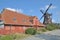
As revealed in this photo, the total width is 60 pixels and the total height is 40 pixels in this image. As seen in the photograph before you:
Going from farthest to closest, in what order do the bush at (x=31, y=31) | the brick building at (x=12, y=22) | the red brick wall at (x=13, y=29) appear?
the bush at (x=31, y=31)
the brick building at (x=12, y=22)
the red brick wall at (x=13, y=29)

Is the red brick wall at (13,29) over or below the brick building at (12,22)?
below

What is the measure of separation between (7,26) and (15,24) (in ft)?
11.4

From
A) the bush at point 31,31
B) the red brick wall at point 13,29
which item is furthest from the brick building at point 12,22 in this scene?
the bush at point 31,31

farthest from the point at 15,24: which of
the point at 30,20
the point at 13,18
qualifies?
the point at 30,20

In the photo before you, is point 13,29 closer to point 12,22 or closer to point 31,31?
point 12,22

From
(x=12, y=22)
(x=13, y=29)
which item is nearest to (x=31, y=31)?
(x=13, y=29)

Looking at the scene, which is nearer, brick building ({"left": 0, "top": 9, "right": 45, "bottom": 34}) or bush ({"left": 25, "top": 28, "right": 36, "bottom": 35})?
brick building ({"left": 0, "top": 9, "right": 45, "bottom": 34})

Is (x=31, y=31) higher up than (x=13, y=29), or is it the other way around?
(x=13, y=29)

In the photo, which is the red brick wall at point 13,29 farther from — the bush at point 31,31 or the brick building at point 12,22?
the bush at point 31,31

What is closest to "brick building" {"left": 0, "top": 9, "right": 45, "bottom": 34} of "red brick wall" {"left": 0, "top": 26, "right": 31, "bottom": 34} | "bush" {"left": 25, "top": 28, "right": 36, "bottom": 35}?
"red brick wall" {"left": 0, "top": 26, "right": 31, "bottom": 34}

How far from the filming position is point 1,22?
1887 inches

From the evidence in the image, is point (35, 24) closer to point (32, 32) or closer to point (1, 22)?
point (32, 32)

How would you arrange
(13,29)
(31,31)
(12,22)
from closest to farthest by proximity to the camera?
(13,29)
(31,31)
(12,22)

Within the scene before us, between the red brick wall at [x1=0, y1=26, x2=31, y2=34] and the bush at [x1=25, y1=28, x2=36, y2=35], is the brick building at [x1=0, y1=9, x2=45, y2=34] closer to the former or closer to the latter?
the red brick wall at [x1=0, y1=26, x2=31, y2=34]
